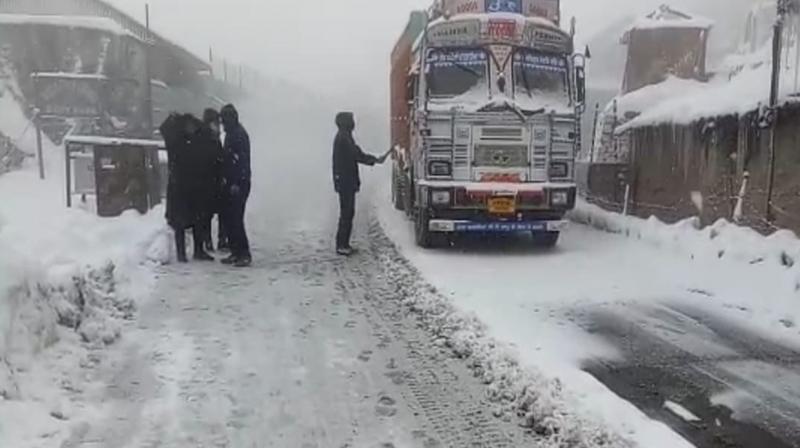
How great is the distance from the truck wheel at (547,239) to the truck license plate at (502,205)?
1.12 metres

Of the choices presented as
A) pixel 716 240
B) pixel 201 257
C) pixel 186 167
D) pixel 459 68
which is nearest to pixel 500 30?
pixel 459 68

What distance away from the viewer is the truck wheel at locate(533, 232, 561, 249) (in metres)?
12.5

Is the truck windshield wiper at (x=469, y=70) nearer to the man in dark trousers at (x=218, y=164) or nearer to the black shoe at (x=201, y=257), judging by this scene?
the man in dark trousers at (x=218, y=164)

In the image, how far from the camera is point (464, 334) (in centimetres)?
698

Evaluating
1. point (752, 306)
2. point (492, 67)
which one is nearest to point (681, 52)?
point (492, 67)

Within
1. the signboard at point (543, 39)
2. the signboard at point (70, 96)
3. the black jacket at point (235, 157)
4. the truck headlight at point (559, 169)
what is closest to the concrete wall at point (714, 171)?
the truck headlight at point (559, 169)

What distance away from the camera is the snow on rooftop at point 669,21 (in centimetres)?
2645

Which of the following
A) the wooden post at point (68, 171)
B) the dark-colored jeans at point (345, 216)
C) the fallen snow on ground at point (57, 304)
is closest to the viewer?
the fallen snow on ground at point (57, 304)

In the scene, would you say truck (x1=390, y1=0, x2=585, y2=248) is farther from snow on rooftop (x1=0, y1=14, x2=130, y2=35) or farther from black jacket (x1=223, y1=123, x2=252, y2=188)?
snow on rooftop (x1=0, y1=14, x2=130, y2=35)

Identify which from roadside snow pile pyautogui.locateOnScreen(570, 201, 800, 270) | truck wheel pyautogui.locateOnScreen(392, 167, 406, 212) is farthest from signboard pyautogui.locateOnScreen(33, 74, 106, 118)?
roadside snow pile pyautogui.locateOnScreen(570, 201, 800, 270)

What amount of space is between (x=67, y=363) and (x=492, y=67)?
7.79m

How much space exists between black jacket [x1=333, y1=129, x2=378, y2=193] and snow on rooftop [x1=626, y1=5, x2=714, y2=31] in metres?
18.2

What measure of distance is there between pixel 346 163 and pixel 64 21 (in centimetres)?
2238

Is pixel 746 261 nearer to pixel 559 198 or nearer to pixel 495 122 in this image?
pixel 559 198
